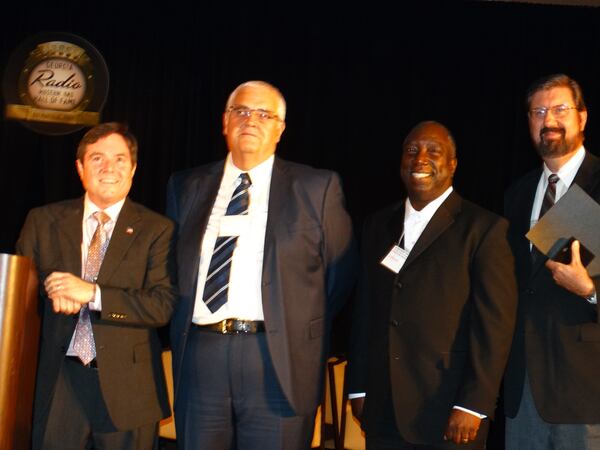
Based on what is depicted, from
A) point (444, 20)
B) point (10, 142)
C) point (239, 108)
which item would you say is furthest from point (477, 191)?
point (10, 142)

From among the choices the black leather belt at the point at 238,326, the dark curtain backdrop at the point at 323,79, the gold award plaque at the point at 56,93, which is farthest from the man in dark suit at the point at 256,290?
the gold award plaque at the point at 56,93

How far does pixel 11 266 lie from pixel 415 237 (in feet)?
5.08

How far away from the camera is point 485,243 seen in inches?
114

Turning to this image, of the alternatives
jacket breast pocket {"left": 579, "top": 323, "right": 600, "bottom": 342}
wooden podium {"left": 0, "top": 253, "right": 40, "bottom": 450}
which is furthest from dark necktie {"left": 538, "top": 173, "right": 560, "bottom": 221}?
wooden podium {"left": 0, "top": 253, "right": 40, "bottom": 450}

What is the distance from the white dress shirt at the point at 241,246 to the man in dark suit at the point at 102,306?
0.48 ft

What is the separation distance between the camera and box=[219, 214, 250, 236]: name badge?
10.1 feet

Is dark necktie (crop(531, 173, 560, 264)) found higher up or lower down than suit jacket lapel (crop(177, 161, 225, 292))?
higher up

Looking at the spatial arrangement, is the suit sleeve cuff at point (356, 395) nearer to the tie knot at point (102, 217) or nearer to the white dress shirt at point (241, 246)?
the white dress shirt at point (241, 246)

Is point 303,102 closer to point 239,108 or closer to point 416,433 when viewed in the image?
point 239,108

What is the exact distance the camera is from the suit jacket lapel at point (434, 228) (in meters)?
2.96

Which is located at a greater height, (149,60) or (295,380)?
(149,60)

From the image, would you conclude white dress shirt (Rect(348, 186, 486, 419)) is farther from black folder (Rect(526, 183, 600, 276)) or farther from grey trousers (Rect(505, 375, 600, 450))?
grey trousers (Rect(505, 375, 600, 450))

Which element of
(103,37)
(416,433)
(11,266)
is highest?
(103,37)

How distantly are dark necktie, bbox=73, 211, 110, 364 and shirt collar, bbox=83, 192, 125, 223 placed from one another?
19 mm
